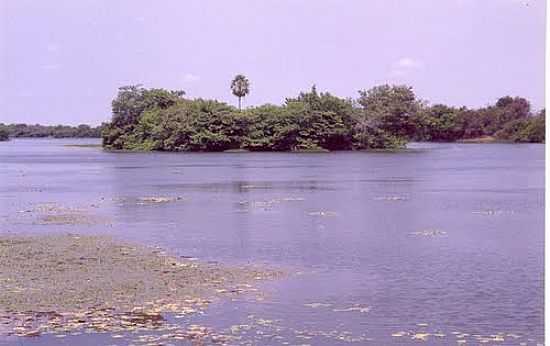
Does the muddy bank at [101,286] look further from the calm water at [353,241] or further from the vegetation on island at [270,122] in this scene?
the vegetation on island at [270,122]

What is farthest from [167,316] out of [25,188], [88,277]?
[25,188]

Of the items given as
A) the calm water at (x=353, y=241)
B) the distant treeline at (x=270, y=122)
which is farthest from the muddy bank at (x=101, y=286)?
the distant treeline at (x=270, y=122)

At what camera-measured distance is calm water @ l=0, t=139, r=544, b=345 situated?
11555 mm

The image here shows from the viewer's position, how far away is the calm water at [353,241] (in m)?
11.6

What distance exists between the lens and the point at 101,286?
539 inches

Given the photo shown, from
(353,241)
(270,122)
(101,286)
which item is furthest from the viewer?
(270,122)

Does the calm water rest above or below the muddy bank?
below

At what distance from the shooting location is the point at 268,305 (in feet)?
40.6

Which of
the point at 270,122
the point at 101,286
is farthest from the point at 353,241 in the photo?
the point at 270,122

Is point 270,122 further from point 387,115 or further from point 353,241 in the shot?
point 353,241

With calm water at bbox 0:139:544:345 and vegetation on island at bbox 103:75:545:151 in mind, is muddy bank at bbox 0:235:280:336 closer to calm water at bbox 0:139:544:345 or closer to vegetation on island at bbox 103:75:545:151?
calm water at bbox 0:139:544:345

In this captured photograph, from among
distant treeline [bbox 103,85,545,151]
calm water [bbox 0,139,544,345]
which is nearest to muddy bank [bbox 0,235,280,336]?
calm water [bbox 0,139,544,345]

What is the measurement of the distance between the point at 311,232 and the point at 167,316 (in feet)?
30.8

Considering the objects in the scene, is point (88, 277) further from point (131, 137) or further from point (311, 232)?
point (131, 137)
